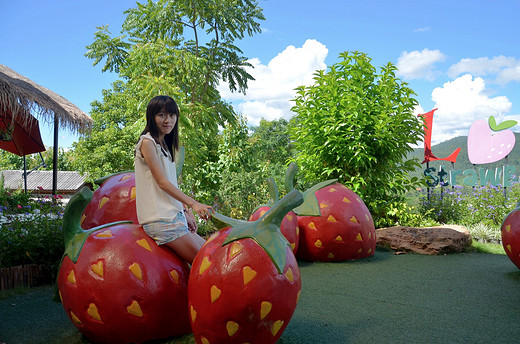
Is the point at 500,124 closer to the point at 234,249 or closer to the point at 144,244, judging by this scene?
the point at 234,249

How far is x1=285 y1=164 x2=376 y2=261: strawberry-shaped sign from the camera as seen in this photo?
19.1 ft

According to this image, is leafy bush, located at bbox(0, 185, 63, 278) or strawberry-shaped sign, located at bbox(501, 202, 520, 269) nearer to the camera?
Result: strawberry-shaped sign, located at bbox(501, 202, 520, 269)

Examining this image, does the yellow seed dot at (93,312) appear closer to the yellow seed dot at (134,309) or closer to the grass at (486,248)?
the yellow seed dot at (134,309)

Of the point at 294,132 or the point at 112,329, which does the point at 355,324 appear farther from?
the point at 294,132

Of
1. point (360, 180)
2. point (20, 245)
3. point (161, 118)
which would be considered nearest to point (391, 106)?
point (360, 180)

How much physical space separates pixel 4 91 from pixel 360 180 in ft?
24.6

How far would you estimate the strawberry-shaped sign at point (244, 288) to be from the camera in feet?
7.70

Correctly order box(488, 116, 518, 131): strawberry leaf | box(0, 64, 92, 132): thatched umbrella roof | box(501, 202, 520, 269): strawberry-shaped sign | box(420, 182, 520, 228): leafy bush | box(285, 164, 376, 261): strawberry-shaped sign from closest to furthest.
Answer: box(501, 202, 520, 269): strawberry-shaped sign, box(285, 164, 376, 261): strawberry-shaped sign, box(0, 64, 92, 132): thatched umbrella roof, box(420, 182, 520, 228): leafy bush, box(488, 116, 518, 131): strawberry leaf

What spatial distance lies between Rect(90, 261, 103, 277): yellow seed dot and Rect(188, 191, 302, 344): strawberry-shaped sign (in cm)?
64

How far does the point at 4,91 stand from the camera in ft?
26.9

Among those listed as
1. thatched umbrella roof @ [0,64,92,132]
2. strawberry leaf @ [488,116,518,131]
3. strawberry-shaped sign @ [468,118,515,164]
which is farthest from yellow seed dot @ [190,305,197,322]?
strawberry leaf @ [488,116,518,131]

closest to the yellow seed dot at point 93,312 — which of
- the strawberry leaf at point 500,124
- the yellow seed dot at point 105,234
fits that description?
the yellow seed dot at point 105,234

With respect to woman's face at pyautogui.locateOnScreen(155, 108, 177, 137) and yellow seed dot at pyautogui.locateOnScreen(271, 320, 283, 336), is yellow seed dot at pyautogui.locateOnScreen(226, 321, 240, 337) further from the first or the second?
woman's face at pyautogui.locateOnScreen(155, 108, 177, 137)

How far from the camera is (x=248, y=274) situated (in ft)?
7.72
